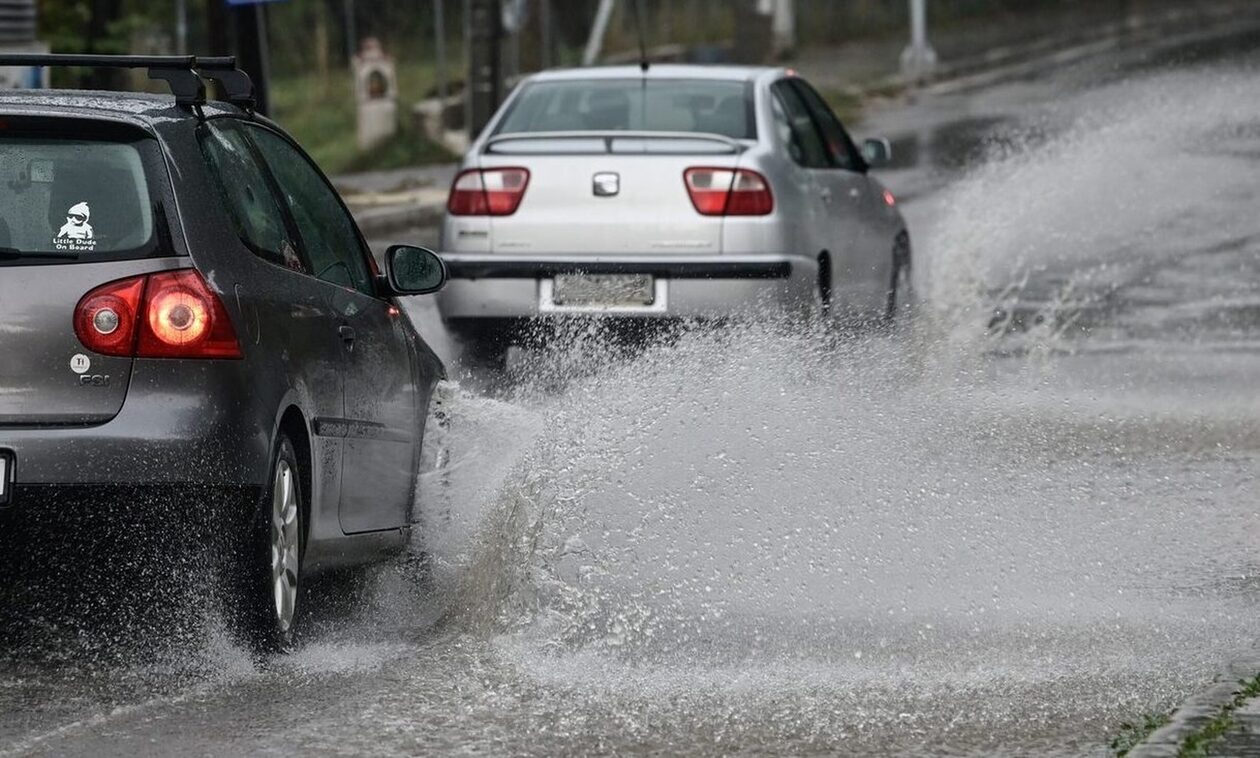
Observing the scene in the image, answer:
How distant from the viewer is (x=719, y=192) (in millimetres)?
11766

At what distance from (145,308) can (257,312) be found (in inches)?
14.1

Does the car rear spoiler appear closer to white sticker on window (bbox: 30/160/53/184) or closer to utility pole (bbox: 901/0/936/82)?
white sticker on window (bbox: 30/160/53/184)

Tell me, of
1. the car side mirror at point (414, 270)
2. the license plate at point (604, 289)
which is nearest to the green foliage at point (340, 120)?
the license plate at point (604, 289)

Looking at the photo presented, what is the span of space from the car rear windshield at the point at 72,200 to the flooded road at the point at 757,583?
0.93 metres

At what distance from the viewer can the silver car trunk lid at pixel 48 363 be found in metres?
6.10

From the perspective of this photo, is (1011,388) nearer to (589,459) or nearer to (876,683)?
(589,459)

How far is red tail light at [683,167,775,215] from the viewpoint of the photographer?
38.6 feet

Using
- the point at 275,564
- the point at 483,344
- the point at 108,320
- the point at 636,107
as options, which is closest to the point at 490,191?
the point at 483,344

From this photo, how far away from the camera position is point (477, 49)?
27.2 meters

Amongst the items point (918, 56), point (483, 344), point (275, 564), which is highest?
point (275, 564)

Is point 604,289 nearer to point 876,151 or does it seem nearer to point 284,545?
point 876,151

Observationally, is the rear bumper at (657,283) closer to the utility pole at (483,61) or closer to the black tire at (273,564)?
the black tire at (273,564)

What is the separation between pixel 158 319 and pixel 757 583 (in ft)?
6.60

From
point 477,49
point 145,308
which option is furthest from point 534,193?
point 477,49
